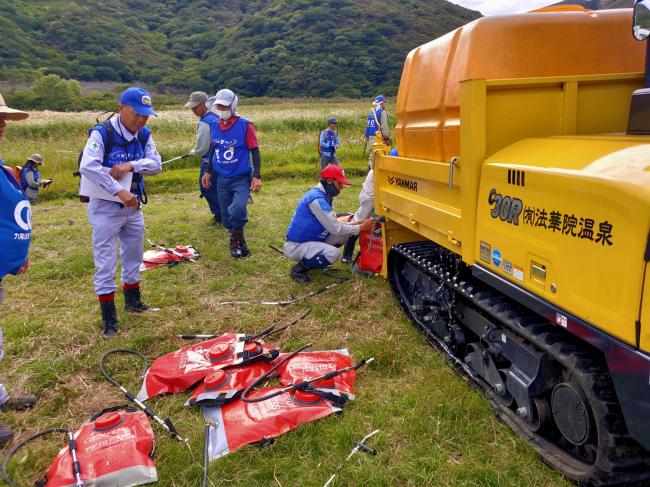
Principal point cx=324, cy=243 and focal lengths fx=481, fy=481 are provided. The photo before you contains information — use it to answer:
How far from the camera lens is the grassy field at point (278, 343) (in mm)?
2691

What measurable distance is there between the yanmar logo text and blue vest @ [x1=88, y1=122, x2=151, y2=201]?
2.37 metres

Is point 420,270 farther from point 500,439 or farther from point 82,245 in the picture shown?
point 82,245

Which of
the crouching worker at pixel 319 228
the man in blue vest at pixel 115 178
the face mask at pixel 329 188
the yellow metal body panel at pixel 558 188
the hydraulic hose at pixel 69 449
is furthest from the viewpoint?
the face mask at pixel 329 188

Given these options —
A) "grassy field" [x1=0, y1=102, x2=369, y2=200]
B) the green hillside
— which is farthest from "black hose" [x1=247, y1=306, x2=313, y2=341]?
the green hillside

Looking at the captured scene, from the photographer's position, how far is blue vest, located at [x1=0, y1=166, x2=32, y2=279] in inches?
115

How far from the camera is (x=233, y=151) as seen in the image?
21.5 ft

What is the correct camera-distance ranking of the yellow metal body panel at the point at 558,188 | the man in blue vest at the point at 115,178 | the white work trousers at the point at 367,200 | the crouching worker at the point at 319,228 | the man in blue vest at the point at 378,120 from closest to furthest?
1. the yellow metal body panel at the point at 558,188
2. the man in blue vest at the point at 115,178
3. the crouching worker at the point at 319,228
4. the white work trousers at the point at 367,200
5. the man in blue vest at the point at 378,120

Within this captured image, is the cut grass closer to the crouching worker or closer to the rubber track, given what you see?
the rubber track

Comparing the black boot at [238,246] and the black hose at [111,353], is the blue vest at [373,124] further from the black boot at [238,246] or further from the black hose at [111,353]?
the black hose at [111,353]

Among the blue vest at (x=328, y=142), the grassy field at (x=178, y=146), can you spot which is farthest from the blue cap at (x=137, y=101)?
the grassy field at (x=178, y=146)

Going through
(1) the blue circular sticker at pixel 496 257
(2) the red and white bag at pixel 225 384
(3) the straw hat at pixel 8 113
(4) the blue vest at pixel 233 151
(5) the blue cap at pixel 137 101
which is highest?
(5) the blue cap at pixel 137 101

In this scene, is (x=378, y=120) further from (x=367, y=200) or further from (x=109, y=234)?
(x=109, y=234)

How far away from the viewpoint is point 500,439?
2.85 meters

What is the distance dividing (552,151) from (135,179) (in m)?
3.60
